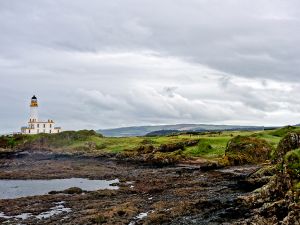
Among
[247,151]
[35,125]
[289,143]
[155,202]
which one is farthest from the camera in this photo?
[35,125]

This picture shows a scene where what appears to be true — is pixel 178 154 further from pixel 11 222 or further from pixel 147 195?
pixel 11 222

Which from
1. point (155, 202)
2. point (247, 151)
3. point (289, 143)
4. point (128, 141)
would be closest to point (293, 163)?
point (155, 202)

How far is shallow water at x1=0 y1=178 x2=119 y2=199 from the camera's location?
61.9 metres

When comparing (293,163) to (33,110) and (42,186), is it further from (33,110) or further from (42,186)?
(33,110)

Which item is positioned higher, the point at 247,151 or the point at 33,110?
the point at 33,110

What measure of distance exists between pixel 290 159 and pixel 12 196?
130 ft

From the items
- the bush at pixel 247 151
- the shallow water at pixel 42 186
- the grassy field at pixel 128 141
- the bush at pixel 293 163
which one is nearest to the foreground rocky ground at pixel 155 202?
the shallow water at pixel 42 186

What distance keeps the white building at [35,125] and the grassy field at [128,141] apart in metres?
18.5

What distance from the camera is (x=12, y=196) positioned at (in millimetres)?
58656

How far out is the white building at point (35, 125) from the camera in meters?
183

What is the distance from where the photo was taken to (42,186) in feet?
227

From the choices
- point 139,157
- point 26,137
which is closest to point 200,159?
point 139,157

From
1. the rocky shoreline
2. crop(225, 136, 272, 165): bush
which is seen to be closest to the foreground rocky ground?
the rocky shoreline

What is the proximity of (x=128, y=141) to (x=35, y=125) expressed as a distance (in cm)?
5544
